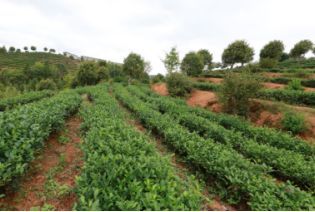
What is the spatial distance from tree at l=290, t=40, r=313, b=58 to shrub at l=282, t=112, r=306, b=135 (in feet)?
111

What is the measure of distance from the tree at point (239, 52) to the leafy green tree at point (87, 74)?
77.2 ft

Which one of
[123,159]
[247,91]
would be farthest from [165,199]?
[247,91]

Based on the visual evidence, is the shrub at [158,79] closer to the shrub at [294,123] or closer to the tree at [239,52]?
the tree at [239,52]

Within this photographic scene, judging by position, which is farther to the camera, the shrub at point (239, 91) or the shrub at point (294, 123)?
the shrub at point (239, 91)

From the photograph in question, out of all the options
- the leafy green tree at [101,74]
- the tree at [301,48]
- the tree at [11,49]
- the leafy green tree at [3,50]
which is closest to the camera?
the tree at [301,48]

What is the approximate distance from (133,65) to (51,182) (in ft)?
107

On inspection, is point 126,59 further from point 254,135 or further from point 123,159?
point 123,159

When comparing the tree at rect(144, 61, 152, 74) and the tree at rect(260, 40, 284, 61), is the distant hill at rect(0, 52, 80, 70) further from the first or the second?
the tree at rect(260, 40, 284, 61)

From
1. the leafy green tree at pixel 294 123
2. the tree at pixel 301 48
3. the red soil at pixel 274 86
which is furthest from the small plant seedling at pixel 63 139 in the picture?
the tree at pixel 301 48

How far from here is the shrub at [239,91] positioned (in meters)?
12.4

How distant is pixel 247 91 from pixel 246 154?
23.7ft

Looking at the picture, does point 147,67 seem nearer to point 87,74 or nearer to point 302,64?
point 87,74

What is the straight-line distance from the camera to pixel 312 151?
661 cm

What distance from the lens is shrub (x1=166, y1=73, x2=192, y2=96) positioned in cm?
2125
